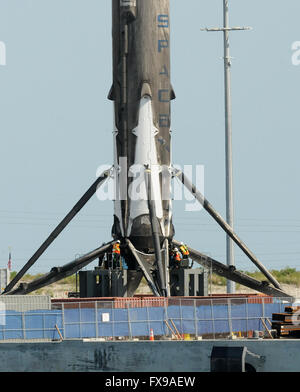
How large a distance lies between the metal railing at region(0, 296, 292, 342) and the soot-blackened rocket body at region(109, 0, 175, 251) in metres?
11.3

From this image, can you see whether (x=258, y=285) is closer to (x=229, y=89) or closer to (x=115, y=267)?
(x=115, y=267)

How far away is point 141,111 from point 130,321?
678 inches

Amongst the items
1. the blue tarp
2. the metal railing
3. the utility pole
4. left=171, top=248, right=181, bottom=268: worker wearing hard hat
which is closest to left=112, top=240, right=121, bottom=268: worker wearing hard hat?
left=171, top=248, right=181, bottom=268: worker wearing hard hat

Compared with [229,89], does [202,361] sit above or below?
below

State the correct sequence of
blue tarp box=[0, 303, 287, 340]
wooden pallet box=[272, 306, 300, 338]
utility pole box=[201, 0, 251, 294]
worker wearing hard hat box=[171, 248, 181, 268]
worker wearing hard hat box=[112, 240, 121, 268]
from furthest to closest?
1. utility pole box=[201, 0, 251, 294]
2. worker wearing hard hat box=[171, 248, 181, 268]
3. worker wearing hard hat box=[112, 240, 121, 268]
4. blue tarp box=[0, 303, 287, 340]
5. wooden pallet box=[272, 306, 300, 338]

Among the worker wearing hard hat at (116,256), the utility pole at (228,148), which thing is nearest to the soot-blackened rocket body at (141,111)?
the worker wearing hard hat at (116,256)

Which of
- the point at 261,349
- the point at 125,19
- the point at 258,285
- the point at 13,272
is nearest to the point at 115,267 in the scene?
the point at 258,285

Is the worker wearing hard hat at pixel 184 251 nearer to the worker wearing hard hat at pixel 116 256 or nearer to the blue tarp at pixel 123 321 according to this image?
the worker wearing hard hat at pixel 116 256

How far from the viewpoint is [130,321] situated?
55625 millimetres

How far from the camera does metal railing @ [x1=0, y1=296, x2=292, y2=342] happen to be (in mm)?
54500

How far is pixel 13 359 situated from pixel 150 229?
1832 centimetres

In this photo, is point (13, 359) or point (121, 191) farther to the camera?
point (121, 191)

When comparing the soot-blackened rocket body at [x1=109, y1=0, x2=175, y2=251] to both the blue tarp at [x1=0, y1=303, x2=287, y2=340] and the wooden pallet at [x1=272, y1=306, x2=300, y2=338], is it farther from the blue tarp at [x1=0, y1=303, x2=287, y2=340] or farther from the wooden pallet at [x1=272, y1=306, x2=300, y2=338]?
the wooden pallet at [x1=272, y1=306, x2=300, y2=338]

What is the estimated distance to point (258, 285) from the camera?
2867 inches
